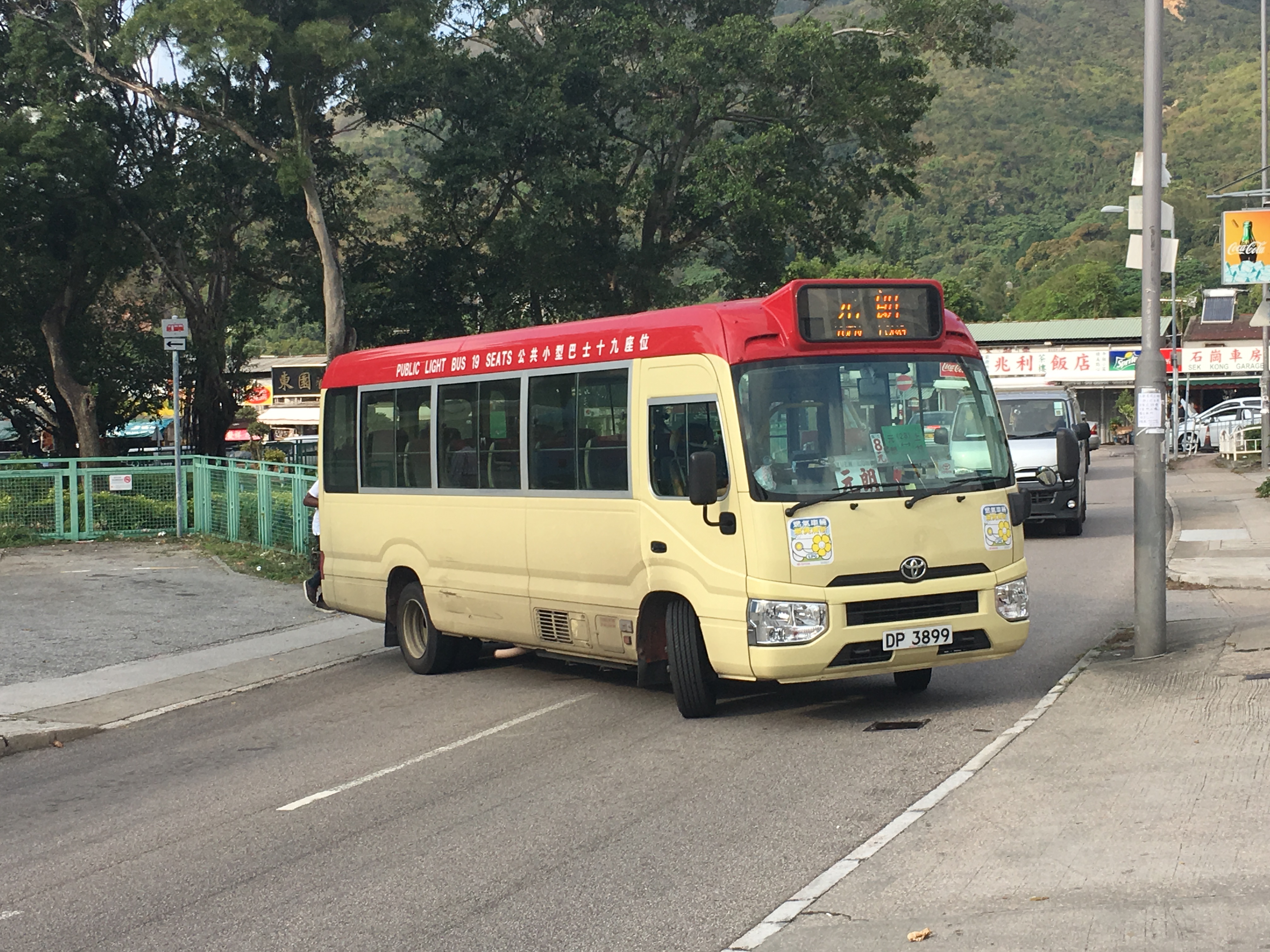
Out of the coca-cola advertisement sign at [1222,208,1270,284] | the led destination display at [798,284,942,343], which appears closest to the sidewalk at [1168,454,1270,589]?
the coca-cola advertisement sign at [1222,208,1270,284]

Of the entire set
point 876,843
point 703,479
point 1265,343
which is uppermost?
point 1265,343

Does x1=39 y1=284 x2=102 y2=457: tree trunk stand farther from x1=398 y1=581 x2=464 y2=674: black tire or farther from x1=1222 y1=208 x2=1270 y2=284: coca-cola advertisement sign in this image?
x1=1222 y1=208 x2=1270 y2=284: coca-cola advertisement sign

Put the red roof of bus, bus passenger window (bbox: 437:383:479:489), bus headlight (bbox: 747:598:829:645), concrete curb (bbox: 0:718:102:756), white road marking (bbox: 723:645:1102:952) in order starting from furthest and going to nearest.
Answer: bus passenger window (bbox: 437:383:479:489), concrete curb (bbox: 0:718:102:756), the red roof of bus, bus headlight (bbox: 747:598:829:645), white road marking (bbox: 723:645:1102:952)

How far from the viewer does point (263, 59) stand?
3103 centimetres

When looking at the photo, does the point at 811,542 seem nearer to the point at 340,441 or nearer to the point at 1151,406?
the point at 1151,406

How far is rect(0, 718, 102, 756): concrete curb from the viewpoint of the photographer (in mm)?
10344

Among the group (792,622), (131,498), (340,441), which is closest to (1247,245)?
(340,441)

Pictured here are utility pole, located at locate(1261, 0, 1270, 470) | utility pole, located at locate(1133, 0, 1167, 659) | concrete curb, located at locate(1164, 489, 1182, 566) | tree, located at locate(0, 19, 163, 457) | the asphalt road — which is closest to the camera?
the asphalt road

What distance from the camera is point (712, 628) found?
915 centimetres

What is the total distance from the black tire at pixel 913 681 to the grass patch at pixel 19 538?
1604 centimetres

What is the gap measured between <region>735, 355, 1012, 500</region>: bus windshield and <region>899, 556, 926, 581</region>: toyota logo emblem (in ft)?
1.40

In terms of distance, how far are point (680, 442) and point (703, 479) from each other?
0.72 m

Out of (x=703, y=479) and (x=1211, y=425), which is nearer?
(x=703, y=479)

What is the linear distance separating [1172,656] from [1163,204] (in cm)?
333
